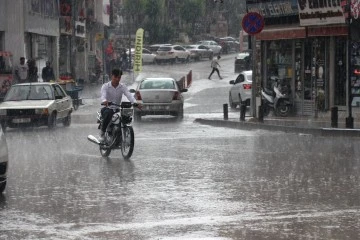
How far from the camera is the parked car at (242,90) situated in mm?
38844

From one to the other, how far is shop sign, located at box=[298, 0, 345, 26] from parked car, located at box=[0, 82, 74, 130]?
788 centimetres

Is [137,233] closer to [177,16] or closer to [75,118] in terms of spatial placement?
[75,118]

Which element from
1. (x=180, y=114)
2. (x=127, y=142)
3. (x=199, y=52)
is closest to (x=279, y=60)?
(x=180, y=114)

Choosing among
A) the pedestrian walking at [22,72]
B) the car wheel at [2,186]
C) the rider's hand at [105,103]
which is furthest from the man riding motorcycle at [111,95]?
the pedestrian walking at [22,72]

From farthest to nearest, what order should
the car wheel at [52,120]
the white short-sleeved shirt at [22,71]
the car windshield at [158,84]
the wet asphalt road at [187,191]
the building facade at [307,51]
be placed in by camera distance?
the white short-sleeved shirt at [22,71] → the car windshield at [158,84] → the building facade at [307,51] → the car wheel at [52,120] → the wet asphalt road at [187,191]

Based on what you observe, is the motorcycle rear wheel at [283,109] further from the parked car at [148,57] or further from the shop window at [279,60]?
the parked car at [148,57]

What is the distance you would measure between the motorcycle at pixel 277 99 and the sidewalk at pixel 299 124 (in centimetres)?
65

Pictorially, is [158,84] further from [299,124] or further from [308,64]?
[299,124]

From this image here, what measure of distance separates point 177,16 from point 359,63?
85.5m

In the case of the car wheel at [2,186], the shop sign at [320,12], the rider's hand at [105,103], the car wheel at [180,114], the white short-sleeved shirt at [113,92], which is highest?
the shop sign at [320,12]

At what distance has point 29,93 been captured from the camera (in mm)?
29234

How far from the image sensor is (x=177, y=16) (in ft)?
378

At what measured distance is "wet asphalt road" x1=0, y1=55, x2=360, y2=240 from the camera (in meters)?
10.2

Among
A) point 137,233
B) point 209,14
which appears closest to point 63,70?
point 137,233
